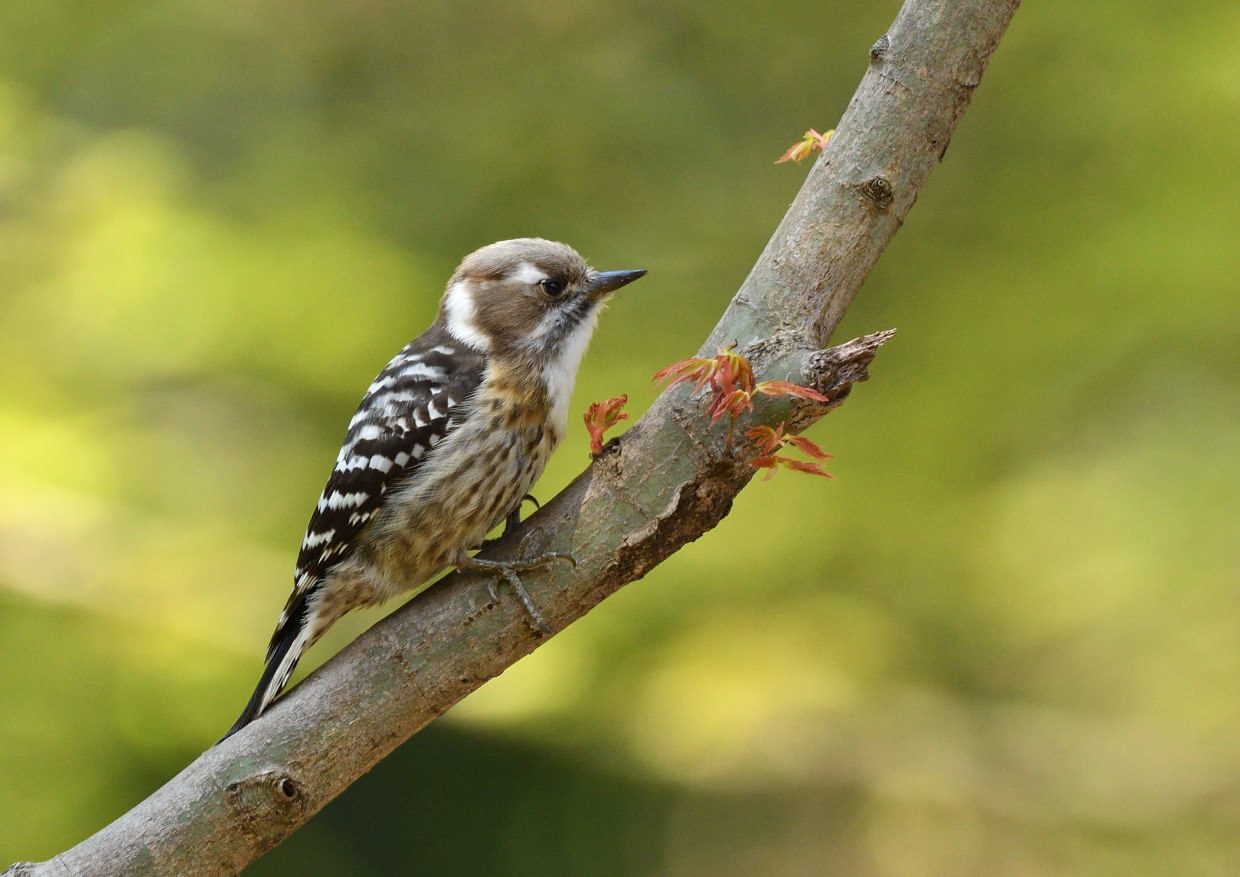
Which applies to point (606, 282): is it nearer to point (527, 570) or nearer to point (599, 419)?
point (599, 419)

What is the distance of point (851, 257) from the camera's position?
197 centimetres

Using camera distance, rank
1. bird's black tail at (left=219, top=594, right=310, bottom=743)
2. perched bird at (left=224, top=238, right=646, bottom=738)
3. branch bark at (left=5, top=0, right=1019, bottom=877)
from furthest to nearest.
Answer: perched bird at (left=224, top=238, right=646, bottom=738)
bird's black tail at (left=219, top=594, right=310, bottom=743)
branch bark at (left=5, top=0, right=1019, bottom=877)

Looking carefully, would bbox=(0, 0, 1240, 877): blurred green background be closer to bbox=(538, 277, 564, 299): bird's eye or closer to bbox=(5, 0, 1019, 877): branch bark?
bbox=(538, 277, 564, 299): bird's eye

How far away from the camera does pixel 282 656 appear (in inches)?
94.1

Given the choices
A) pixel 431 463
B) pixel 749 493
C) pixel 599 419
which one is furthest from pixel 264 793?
pixel 749 493

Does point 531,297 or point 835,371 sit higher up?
point 531,297

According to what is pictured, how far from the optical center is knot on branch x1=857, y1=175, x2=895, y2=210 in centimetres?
196

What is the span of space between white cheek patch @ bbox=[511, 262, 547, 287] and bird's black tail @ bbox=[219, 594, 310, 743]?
0.84 metres

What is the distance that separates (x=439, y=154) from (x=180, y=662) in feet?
6.72

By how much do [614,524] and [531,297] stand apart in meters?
0.86

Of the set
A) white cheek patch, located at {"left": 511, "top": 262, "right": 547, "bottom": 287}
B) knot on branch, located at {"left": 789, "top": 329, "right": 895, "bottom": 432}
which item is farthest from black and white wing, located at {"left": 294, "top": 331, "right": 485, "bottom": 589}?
knot on branch, located at {"left": 789, "top": 329, "right": 895, "bottom": 432}

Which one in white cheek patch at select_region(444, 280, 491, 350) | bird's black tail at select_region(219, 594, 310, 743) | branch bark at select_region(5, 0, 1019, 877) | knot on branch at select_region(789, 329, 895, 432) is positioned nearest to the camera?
knot on branch at select_region(789, 329, 895, 432)

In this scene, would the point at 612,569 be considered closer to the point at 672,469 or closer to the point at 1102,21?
the point at 672,469

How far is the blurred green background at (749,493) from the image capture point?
3.49 m
